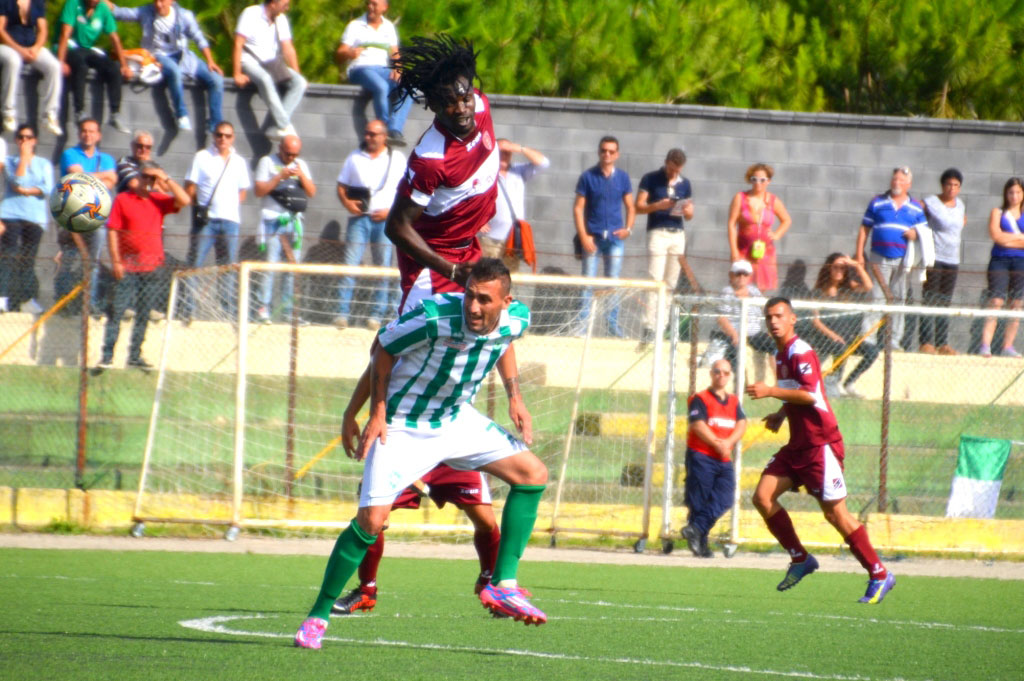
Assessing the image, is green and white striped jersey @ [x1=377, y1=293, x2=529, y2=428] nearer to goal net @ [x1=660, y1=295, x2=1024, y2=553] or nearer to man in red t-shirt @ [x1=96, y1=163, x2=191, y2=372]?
goal net @ [x1=660, y1=295, x2=1024, y2=553]

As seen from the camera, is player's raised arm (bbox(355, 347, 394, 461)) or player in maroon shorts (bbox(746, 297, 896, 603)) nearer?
player's raised arm (bbox(355, 347, 394, 461))

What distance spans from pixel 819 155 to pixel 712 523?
643cm

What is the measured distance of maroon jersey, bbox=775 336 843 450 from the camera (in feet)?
31.2

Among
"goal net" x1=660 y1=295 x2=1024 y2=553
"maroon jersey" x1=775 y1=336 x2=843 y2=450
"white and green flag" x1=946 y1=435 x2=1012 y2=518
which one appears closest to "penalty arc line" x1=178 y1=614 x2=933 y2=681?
"maroon jersey" x1=775 y1=336 x2=843 y2=450

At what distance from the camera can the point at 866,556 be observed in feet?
30.9

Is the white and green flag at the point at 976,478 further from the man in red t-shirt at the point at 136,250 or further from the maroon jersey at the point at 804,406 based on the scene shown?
the man in red t-shirt at the point at 136,250

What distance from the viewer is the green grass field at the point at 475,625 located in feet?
19.2

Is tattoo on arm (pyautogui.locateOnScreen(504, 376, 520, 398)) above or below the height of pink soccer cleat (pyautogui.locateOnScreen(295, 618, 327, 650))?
above

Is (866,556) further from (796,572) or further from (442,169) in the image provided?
(442,169)

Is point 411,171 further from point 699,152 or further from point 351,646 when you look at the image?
point 699,152

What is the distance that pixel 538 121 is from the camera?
16594mm

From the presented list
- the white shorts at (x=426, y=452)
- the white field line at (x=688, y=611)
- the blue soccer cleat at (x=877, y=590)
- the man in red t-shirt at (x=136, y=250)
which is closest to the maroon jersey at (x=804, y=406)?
the blue soccer cleat at (x=877, y=590)

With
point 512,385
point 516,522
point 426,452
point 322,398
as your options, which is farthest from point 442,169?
point 322,398

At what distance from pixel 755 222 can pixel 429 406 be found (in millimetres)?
9242
